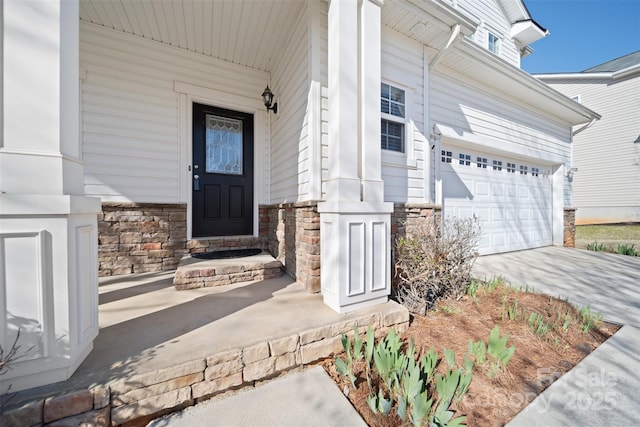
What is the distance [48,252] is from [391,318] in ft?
7.62

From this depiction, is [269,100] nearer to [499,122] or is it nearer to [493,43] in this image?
[499,122]

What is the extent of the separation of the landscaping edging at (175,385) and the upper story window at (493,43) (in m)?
8.19

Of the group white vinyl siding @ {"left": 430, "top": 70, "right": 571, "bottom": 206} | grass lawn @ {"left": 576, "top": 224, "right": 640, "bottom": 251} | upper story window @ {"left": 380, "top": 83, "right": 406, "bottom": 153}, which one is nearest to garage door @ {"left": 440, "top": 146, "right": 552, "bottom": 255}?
white vinyl siding @ {"left": 430, "top": 70, "right": 571, "bottom": 206}

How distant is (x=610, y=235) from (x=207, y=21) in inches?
485

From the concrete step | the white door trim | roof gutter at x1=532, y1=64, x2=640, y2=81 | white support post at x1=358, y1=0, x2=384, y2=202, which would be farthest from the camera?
roof gutter at x1=532, y1=64, x2=640, y2=81

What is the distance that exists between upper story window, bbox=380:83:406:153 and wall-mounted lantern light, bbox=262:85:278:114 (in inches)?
61.4

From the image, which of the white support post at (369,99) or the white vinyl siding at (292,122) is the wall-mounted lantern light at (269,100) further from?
the white support post at (369,99)

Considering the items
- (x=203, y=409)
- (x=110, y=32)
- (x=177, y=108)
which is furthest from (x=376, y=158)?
(x=110, y=32)

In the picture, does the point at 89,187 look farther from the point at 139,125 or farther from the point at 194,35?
the point at 194,35

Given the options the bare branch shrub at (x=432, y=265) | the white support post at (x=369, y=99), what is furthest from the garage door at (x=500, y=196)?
the white support post at (x=369, y=99)

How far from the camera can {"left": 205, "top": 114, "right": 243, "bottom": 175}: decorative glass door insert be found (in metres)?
3.72

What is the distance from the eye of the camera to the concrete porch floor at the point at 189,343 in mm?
1274

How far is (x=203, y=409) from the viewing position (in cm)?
141

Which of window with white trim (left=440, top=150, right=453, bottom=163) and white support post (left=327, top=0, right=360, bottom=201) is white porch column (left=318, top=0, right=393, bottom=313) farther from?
window with white trim (left=440, top=150, right=453, bottom=163)
